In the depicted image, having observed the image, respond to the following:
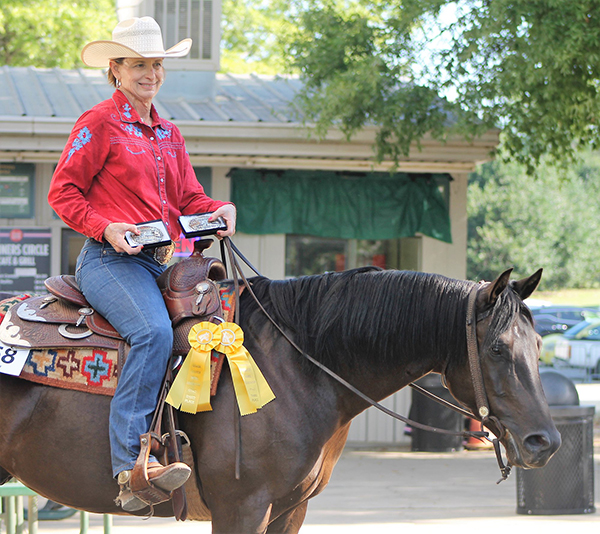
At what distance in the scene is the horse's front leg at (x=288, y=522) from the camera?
3.24 meters

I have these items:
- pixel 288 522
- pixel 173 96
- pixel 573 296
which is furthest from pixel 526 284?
pixel 573 296

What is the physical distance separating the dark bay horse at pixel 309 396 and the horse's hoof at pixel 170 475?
196mm

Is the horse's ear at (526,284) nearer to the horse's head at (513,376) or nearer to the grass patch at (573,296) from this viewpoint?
the horse's head at (513,376)

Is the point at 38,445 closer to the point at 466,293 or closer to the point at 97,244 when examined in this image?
the point at 97,244

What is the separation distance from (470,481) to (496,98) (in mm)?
4336

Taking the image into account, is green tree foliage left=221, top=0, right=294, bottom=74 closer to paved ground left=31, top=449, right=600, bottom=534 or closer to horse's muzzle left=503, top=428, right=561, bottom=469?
paved ground left=31, top=449, right=600, bottom=534

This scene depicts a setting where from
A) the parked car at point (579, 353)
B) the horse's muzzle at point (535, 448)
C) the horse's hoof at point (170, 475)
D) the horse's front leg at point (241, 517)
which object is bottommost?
the parked car at point (579, 353)

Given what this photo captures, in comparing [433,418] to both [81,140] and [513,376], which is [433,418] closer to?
[513,376]

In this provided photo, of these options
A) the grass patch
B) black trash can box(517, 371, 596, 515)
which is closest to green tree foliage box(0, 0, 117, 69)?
black trash can box(517, 371, 596, 515)

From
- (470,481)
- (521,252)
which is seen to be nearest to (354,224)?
(470,481)

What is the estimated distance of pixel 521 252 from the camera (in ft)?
152

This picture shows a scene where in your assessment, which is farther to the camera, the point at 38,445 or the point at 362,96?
the point at 362,96

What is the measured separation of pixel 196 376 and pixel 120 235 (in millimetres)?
678

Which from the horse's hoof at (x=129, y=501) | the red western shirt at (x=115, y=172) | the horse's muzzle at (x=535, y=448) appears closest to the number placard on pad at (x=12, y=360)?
the red western shirt at (x=115, y=172)
